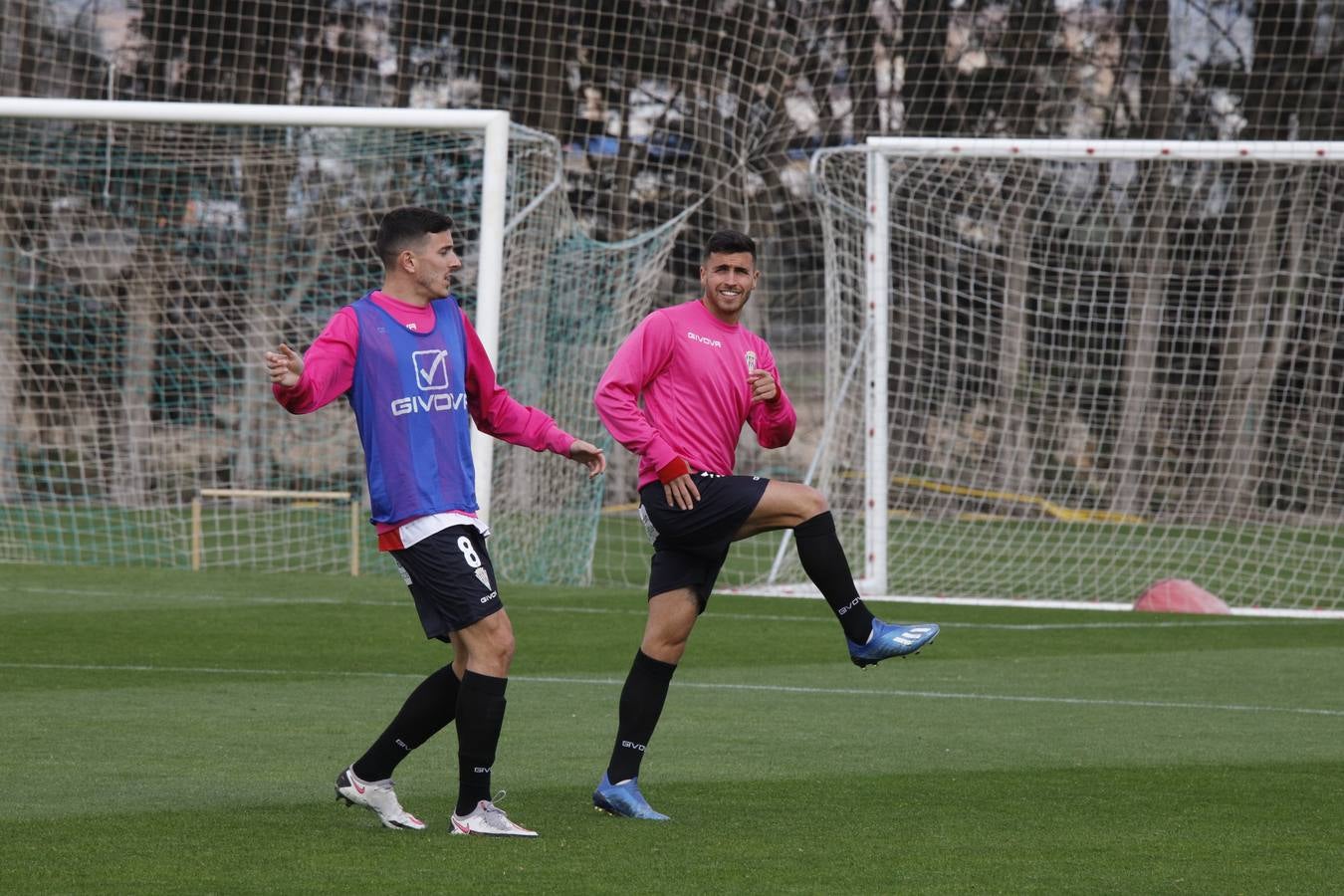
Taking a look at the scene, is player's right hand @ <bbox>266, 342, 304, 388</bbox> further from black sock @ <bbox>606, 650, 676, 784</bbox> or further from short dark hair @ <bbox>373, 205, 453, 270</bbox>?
black sock @ <bbox>606, 650, 676, 784</bbox>

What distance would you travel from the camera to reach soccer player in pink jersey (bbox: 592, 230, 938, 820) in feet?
21.1

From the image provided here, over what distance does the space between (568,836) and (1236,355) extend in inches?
677

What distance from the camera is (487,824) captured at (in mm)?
5957

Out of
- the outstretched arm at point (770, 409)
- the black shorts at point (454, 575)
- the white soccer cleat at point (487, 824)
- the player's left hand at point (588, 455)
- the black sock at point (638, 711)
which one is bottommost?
the white soccer cleat at point (487, 824)

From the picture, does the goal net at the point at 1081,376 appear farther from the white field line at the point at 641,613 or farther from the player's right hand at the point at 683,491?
the player's right hand at the point at 683,491

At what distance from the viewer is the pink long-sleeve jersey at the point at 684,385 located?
6.56m

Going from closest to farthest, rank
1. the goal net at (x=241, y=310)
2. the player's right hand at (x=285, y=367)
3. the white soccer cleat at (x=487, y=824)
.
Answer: the player's right hand at (x=285, y=367) < the white soccer cleat at (x=487, y=824) < the goal net at (x=241, y=310)

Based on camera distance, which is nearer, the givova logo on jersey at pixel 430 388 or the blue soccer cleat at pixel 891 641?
the givova logo on jersey at pixel 430 388

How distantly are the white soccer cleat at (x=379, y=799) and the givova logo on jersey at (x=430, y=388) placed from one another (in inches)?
47.4

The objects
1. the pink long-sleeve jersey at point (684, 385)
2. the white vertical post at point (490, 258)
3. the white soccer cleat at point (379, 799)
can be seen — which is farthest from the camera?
the white vertical post at point (490, 258)

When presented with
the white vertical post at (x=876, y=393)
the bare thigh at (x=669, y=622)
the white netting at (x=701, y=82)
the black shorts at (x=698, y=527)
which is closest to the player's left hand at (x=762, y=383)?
the black shorts at (x=698, y=527)

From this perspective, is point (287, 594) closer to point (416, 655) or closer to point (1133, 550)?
point (416, 655)

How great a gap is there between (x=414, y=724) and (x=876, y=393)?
1029 centimetres

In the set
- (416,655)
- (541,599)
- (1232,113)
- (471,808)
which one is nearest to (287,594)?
(541,599)
